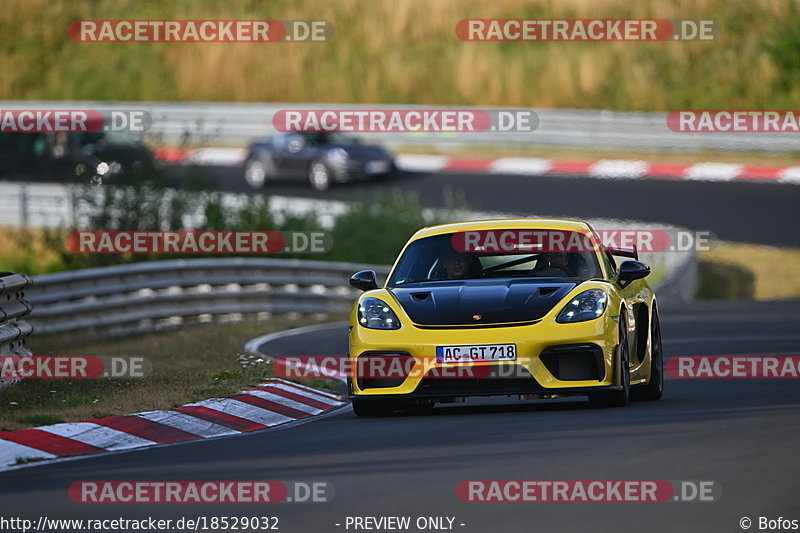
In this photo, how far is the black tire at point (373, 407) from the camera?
991 cm

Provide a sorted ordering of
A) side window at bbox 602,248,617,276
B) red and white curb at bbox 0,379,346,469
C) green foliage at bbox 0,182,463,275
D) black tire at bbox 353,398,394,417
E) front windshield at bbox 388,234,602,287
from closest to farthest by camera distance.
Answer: red and white curb at bbox 0,379,346,469 → black tire at bbox 353,398,394,417 → front windshield at bbox 388,234,602,287 → side window at bbox 602,248,617,276 → green foliage at bbox 0,182,463,275

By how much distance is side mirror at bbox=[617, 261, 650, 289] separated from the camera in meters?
10.4

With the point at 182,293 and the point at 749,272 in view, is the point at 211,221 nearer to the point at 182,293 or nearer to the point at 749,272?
the point at 182,293

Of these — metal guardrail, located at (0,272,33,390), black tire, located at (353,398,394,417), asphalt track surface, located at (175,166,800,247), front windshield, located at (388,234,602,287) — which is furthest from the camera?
asphalt track surface, located at (175,166,800,247)

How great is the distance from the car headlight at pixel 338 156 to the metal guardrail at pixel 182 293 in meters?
11.6

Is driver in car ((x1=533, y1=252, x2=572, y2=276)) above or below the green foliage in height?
below

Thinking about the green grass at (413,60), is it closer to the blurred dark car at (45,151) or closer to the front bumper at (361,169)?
the front bumper at (361,169)

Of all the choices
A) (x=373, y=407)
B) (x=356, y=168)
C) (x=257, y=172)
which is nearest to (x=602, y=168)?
(x=356, y=168)

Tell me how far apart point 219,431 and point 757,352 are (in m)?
6.44

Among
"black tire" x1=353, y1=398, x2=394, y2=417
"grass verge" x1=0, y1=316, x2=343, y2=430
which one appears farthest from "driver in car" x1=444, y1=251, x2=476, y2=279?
"grass verge" x1=0, y1=316, x2=343, y2=430

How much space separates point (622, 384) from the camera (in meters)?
9.84

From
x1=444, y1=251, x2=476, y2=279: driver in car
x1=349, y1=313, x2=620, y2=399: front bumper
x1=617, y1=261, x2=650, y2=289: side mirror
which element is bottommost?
x1=349, y1=313, x2=620, y2=399: front bumper

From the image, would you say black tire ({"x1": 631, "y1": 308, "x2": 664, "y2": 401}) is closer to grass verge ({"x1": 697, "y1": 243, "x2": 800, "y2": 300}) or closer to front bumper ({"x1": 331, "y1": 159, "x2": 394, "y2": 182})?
grass verge ({"x1": 697, "y1": 243, "x2": 800, "y2": 300})

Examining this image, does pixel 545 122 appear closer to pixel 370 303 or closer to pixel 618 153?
pixel 618 153
